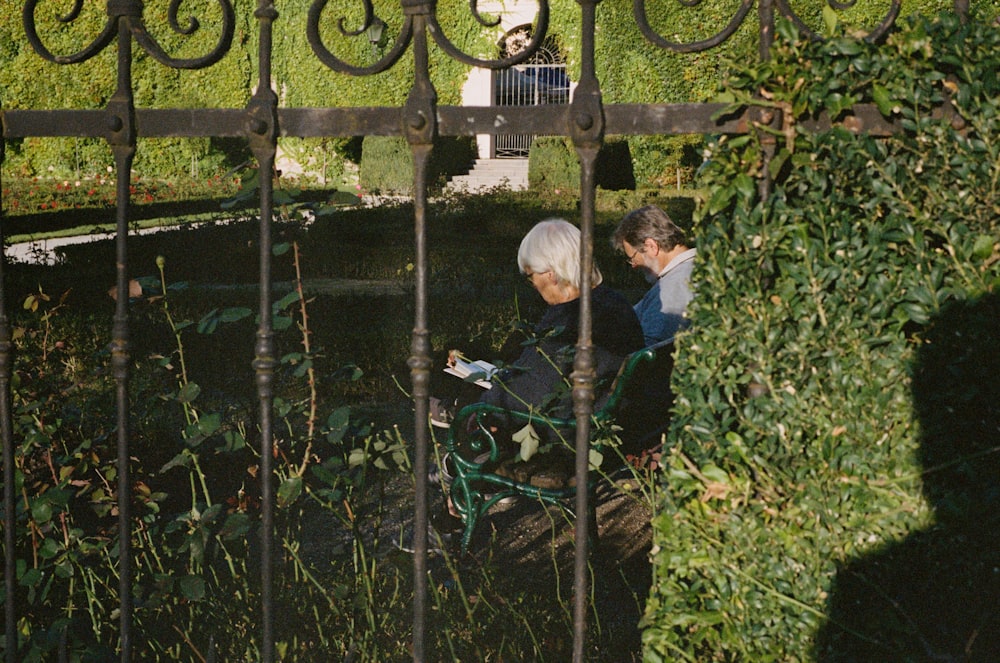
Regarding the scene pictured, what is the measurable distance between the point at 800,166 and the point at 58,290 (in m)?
8.06

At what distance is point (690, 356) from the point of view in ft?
5.05

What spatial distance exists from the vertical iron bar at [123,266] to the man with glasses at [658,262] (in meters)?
2.52

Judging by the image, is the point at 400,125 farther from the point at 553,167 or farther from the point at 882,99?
the point at 553,167

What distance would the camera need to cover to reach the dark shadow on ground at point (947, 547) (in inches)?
56.2

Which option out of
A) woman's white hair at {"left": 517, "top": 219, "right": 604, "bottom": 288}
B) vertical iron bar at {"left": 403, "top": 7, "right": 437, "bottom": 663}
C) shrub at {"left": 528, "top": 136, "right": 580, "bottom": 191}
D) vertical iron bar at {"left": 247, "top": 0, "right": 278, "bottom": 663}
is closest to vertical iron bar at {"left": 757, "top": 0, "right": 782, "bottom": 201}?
vertical iron bar at {"left": 403, "top": 7, "right": 437, "bottom": 663}

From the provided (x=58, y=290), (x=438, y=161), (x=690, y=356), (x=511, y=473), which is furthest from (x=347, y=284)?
(x=438, y=161)

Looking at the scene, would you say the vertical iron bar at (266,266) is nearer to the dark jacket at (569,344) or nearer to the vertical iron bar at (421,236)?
the vertical iron bar at (421,236)

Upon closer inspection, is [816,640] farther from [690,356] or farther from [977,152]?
[977,152]

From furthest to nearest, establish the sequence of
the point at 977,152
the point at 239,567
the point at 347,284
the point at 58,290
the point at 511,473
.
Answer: the point at 347,284
the point at 58,290
the point at 511,473
the point at 239,567
the point at 977,152

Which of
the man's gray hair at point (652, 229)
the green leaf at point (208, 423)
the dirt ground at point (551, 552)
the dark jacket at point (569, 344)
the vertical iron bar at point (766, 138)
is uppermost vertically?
the vertical iron bar at point (766, 138)

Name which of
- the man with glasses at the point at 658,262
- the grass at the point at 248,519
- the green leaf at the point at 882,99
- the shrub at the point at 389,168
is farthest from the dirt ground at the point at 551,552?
the shrub at the point at 389,168

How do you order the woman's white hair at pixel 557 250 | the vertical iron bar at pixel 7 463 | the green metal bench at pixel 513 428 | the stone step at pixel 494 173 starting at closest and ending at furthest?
the vertical iron bar at pixel 7 463 < the green metal bench at pixel 513 428 < the woman's white hair at pixel 557 250 < the stone step at pixel 494 173

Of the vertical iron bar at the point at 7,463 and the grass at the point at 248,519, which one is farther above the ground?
the vertical iron bar at the point at 7,463

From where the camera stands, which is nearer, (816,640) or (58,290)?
(816,640)
